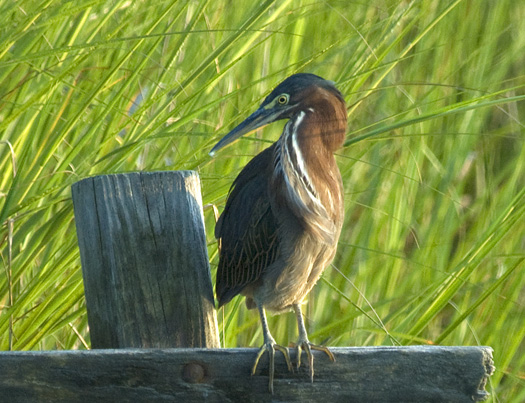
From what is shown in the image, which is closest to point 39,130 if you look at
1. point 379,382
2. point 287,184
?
point 287,184

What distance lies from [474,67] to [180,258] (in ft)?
7.88

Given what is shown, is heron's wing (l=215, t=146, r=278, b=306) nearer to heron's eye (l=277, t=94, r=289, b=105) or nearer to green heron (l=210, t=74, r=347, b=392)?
green heron (l=210, t=74, r=347, b=392)

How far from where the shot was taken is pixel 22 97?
230 cm

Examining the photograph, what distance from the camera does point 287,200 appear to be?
210cm

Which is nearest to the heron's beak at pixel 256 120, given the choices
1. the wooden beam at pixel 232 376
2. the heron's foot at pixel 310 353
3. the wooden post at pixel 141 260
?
the wooden post at pixel 141 260

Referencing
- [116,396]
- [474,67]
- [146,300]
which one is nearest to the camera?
[116,396]

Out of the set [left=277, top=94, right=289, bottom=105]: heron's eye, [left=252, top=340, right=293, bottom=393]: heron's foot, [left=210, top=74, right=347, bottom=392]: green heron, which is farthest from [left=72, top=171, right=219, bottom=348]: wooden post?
[left=277, top=94, right=289, bottom=105]: heron's eye

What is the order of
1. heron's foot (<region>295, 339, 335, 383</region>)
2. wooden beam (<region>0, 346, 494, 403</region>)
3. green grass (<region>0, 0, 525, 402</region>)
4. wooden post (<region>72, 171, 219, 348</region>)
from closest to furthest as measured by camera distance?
wooden beam (<region>0, 346, 494, 403</region>), heron's foot (<region>295, 339, 335, 383</region>), wooden post (<region>72, 171, 219, 348</region>), green grass (<region>0, 0, 525, 402</region>)

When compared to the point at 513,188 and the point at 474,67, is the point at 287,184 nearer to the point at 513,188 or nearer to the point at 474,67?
the point at 513,188

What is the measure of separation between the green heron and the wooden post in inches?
15.7

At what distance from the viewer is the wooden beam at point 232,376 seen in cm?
138

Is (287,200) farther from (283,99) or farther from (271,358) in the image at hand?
(271,358)

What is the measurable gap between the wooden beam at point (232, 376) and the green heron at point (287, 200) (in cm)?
57

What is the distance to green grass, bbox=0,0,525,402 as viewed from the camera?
1987mm
